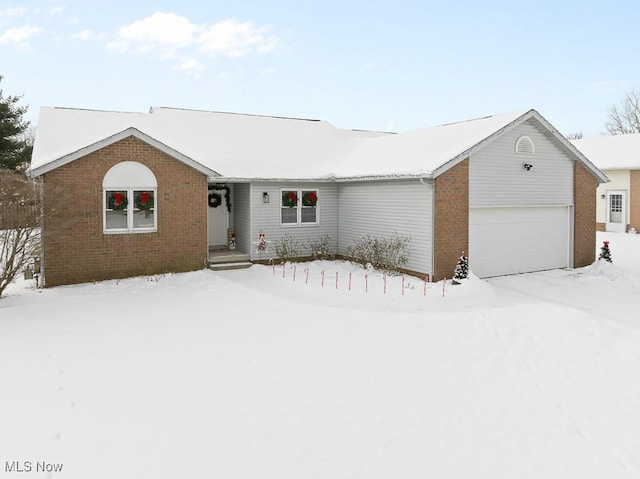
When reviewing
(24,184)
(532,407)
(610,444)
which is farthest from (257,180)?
(610,444)

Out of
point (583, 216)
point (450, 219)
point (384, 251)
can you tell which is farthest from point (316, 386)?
point (583, 216)

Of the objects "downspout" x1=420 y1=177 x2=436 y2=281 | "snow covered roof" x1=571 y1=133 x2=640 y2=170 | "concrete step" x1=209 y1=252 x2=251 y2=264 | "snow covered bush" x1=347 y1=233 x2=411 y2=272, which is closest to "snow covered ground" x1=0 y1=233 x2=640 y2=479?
"downspout" x1=420 y1=177 x2=436 y2=281

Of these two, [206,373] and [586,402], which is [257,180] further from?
[586,402]

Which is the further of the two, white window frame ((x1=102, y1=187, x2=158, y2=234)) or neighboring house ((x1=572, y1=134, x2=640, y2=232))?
neighboring house ((x1=572, y1=134, x2=640, y2=232))

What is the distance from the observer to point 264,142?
737 inches

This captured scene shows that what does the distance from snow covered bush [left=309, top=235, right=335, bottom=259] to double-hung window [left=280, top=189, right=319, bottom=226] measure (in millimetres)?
650

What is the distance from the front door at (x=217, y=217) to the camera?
1703 cm

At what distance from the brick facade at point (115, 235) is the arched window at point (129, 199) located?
0.45 feet

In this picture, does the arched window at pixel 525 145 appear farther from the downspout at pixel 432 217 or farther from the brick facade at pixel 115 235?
the brick facade at pixel 115 235

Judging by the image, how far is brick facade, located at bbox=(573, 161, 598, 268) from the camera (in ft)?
53.7

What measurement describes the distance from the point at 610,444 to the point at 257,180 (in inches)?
482

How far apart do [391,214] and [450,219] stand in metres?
1.90

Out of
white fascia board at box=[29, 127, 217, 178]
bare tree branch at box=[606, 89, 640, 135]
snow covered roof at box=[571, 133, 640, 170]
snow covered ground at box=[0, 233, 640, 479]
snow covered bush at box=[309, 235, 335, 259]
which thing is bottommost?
snow covered ground at box=[0, 233, 640, 479]

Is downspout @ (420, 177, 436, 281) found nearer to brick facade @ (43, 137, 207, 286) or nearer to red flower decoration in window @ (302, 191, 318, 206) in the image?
red flower decoration in window @ (302, 191, 318, 206)
